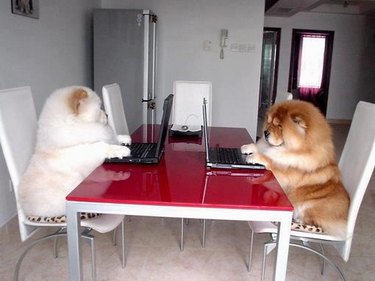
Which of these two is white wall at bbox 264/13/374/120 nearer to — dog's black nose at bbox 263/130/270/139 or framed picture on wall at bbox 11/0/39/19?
framed picture on wall at bbox 11/0/39/19

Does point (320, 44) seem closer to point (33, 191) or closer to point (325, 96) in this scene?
point (325, 96)

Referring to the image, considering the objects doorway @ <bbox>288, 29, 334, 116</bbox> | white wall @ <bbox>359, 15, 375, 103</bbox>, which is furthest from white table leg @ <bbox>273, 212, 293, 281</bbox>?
white wall @ <bbox>359, 15, 375, 103</bbox>

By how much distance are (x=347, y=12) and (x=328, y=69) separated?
1.25 m

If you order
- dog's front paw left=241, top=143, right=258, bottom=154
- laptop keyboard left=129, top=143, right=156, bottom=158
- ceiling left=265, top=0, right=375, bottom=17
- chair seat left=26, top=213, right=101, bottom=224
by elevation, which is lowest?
chair seat left=26, top=213, right=101, bottom=224

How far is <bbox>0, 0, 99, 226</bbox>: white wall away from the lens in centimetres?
260

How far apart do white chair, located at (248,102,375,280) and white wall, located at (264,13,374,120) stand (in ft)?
21.1

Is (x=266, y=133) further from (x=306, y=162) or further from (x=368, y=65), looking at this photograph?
(x=368, y=65)

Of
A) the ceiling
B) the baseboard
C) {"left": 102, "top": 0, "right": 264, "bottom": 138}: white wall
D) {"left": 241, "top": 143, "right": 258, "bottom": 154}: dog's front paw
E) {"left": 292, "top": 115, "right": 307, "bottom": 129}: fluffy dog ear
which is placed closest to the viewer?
{"left": 292, "top": 115, "right": 307, "bottom": 129}: fluffy dog ear

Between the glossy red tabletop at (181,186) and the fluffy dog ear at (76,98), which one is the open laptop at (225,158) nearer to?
the glossy red tabletop at (181,186)

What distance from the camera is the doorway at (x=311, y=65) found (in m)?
8.12

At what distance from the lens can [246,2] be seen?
4539mm

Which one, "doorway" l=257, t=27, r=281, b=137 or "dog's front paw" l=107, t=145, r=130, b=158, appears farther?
"doorway" l=257, t=27, r=281, b=137

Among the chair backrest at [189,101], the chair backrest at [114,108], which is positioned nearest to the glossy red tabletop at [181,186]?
the chair backrest at [114,108]

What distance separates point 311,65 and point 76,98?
779 cm
